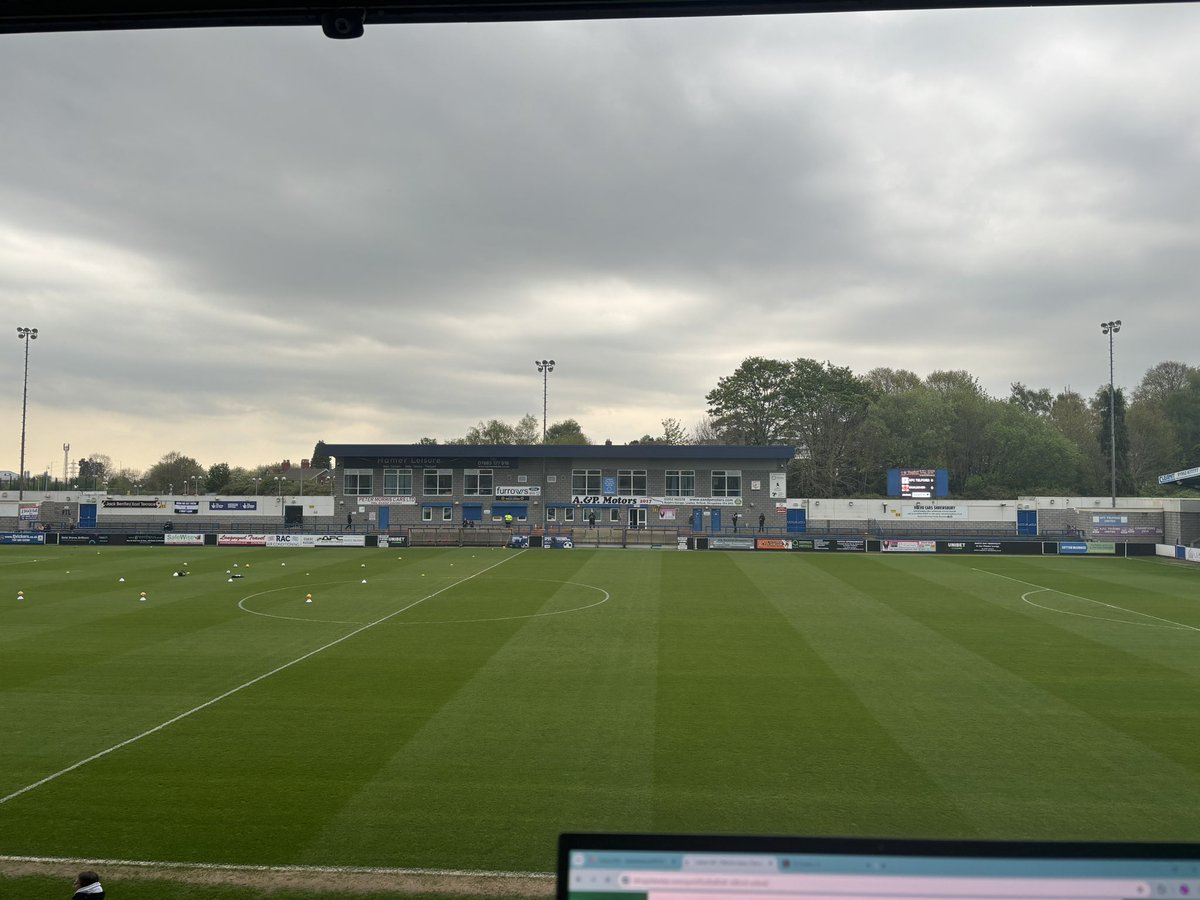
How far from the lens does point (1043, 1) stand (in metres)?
4.23

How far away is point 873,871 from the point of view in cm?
234

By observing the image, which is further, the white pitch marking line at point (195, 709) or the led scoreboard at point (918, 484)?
the led scoreboard at point (918, 484)

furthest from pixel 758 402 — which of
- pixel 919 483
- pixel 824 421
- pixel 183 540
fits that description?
pixel 183 540

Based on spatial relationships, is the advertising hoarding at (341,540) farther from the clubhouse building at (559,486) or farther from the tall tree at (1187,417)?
the tall tree at (1187,417)

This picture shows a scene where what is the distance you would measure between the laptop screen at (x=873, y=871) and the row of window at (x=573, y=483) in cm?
6466

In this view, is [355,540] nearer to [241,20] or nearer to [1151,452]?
[241,20]

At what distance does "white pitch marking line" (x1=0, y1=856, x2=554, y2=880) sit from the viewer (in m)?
8.50

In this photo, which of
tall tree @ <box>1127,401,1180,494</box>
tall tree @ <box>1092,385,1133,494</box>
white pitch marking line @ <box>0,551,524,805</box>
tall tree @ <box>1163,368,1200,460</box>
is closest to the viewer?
white pitch marking line @ <box>0,551,524,805</box>

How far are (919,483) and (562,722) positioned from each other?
5328 cm

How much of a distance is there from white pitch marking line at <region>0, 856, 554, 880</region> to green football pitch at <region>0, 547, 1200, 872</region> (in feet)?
0.35

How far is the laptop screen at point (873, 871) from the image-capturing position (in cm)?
231

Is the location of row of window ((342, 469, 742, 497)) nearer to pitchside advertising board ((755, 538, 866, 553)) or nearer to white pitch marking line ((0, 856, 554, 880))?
pitchside advertising board ((755, 538, 866, 553))

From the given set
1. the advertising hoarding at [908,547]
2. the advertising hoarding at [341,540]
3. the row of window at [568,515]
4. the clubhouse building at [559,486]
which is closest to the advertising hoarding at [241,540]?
the advertising hoarding at [341,540]

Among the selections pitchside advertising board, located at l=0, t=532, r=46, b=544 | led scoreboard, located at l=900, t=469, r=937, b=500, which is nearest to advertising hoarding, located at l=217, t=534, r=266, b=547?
pitchside advertising board, located at l=0, t=532, r=46, b=544
